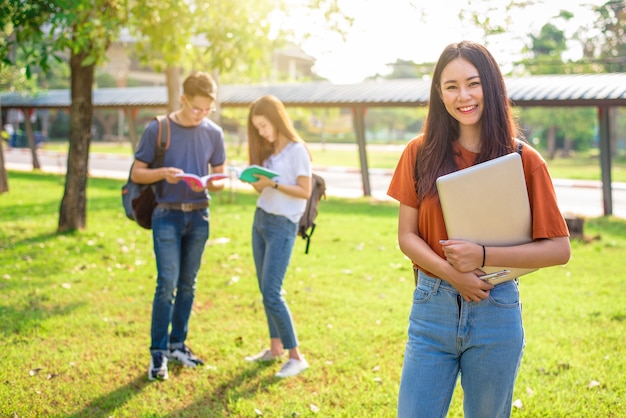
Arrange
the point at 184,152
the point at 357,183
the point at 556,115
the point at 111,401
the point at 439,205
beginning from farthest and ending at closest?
the point at 556,115 < the point at 357,183 < the point at 184,152 < the point at 111,401 < the point at 439,205

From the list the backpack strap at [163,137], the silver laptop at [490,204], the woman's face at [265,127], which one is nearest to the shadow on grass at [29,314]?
the backpack strap at [163,137]

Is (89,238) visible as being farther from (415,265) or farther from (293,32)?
(415,265)

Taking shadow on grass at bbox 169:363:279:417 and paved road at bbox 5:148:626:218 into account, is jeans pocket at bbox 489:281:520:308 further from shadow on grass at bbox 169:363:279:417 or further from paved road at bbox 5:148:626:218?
paved road at bbox 5:148:626:218

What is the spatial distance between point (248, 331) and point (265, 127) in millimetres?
2091

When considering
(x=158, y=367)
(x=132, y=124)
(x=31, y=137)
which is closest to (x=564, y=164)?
(x=132, y=124)

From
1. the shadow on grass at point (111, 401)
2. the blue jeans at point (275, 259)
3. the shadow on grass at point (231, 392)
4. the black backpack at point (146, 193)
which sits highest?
the black backpack at point (146, 193)

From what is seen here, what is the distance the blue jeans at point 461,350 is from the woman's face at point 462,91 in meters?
0.64

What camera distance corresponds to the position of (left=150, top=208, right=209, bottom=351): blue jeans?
4867 mm

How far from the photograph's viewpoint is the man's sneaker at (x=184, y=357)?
17.2 ft

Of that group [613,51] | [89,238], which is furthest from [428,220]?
[613,51]

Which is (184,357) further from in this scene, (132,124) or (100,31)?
(132,124)

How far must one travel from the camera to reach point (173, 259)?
16.0ft

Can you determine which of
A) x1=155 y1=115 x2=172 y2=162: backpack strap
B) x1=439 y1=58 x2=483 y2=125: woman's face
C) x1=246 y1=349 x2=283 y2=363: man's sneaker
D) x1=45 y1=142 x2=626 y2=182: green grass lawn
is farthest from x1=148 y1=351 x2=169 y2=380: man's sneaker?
x1=45 y1=142 x2=626 y2=182: green grass lawn

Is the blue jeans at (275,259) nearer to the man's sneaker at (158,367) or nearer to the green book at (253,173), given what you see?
the green book at (253,173)
